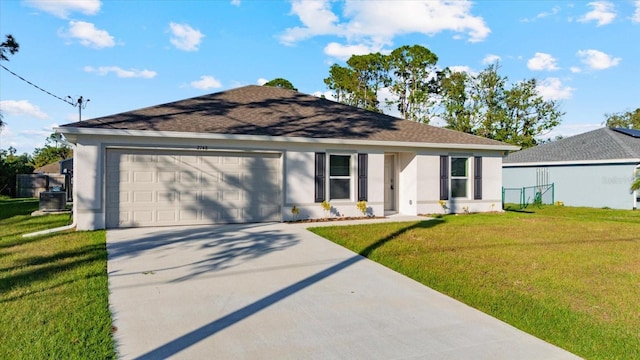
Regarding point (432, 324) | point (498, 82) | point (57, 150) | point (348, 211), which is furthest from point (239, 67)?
point (57, 150)

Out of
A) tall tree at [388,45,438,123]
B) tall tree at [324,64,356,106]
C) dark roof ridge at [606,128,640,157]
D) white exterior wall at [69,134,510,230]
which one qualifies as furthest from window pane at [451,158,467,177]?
tall tree at [324,64,356,106]

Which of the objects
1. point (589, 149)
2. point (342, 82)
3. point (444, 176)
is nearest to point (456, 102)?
point (342, 82)

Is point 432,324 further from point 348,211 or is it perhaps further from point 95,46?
point 95,46

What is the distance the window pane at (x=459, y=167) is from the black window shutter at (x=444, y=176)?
39cm

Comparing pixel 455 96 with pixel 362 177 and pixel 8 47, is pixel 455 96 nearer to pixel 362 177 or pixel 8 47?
pixel 362 177

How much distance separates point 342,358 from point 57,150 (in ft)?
212

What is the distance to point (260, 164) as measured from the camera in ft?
37.2

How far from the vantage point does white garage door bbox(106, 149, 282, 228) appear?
10.1m

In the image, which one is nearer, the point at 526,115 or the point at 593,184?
the point at 593,184

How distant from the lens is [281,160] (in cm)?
1148

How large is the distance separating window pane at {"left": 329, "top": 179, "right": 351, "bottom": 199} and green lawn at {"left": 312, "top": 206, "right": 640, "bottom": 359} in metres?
2.01

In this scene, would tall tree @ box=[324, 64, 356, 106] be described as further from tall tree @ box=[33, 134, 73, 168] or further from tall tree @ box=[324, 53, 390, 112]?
tall tree @ box=[33, 134, 73, 168]

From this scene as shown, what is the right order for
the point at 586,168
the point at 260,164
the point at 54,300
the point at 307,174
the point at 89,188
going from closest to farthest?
1. the point at 54,300
2. the point at 89,188
3. the point at 260,164
4. the point at 307,174
5. the point at 586,168

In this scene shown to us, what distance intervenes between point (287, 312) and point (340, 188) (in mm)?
8019
